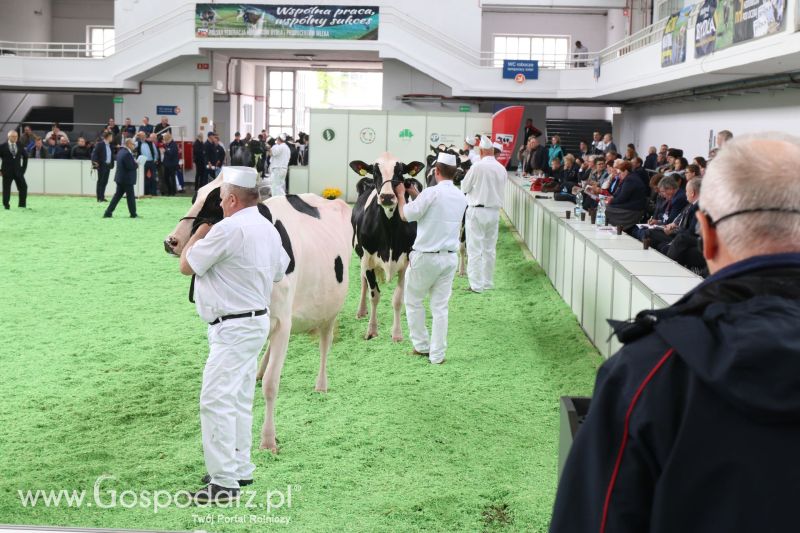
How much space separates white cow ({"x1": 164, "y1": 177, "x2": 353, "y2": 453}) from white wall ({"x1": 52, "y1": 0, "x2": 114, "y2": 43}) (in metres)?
36.1

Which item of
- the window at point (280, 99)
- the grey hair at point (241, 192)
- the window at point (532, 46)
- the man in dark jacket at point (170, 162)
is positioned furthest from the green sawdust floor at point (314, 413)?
the window at point (280, 99)

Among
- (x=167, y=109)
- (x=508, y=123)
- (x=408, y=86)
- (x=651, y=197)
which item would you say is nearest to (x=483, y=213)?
(x=651, y=197)

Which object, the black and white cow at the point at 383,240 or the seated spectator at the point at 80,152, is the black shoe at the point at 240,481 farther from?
the seated spectator at the point at 80,152

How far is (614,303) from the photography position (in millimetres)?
8797

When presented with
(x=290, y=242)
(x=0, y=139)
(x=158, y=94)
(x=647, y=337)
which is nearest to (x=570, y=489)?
(x=647, y=337)

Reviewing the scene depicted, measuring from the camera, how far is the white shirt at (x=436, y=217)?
8859mm

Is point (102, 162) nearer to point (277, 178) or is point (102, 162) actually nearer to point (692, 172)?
point (277, 178)

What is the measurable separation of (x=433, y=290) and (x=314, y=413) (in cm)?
221

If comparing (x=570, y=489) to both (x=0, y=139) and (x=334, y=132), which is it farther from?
(x=0, y=139)

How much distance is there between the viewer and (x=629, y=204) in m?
13.5

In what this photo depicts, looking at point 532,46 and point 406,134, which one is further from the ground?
point 532,46

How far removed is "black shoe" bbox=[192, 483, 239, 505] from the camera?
5438 mm

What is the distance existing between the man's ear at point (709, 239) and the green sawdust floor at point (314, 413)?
11.6 feet

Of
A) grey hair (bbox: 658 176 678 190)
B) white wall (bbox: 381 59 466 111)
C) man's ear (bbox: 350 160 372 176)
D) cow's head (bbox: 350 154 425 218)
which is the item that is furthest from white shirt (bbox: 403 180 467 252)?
white wall (bbox: 381 59 466 111)
